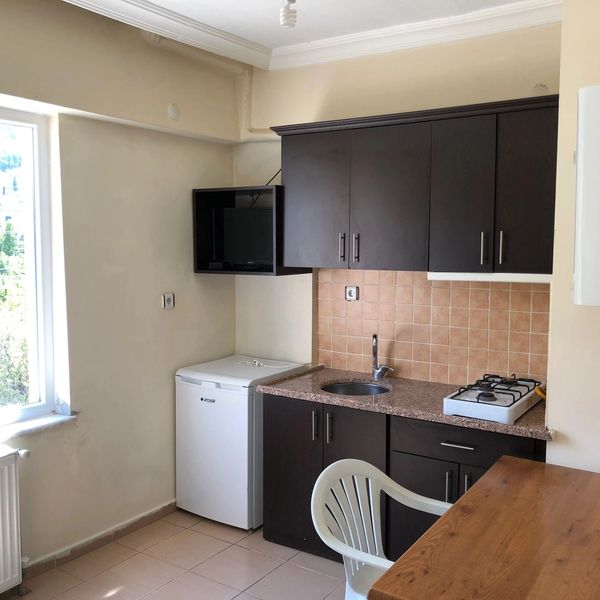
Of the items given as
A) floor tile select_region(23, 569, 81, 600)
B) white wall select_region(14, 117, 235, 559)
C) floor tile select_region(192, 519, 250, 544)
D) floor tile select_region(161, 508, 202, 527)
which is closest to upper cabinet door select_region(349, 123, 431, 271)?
white wall select_region(14, 117, 235, 559)

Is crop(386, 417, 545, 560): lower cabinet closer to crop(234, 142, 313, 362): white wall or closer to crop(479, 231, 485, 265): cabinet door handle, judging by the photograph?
crop(479, 231, 485, 265): cabinet door handle

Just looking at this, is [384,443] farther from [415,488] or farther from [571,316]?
[571,316]

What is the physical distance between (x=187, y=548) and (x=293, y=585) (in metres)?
0.67

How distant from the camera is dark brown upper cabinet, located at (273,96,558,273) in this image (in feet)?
9.14

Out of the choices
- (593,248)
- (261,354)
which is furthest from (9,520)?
(593,248)

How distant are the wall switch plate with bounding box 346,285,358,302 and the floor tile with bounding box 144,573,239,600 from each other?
1.68 m

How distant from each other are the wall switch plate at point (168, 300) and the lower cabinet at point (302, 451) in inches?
32.2

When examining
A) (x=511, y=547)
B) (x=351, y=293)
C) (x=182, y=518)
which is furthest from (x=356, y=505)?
(x=182, y=518)

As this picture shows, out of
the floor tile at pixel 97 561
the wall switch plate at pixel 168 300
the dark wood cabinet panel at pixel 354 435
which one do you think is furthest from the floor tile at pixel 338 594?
the wall switch plate at pixel 168 300

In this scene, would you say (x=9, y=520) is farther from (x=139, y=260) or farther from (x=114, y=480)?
(x=139, y=260)

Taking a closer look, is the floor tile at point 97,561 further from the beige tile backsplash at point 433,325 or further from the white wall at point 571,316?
the white wall at point 571,316

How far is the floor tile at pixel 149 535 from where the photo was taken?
3443 millimetres

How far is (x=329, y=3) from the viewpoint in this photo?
296 centimetres

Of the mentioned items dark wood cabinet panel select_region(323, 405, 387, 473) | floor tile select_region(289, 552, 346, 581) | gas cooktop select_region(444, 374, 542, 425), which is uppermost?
gas cooktop select_region(444, 374, 542, 425)
